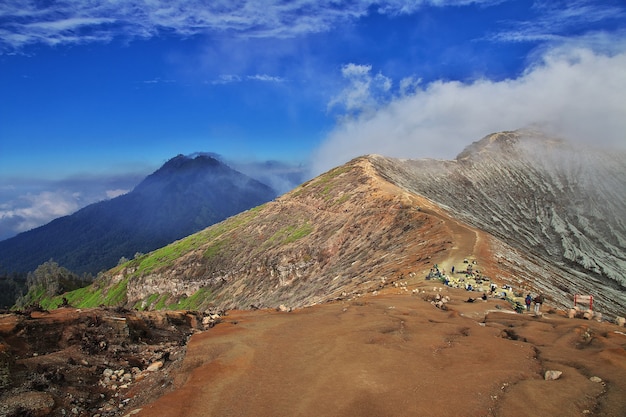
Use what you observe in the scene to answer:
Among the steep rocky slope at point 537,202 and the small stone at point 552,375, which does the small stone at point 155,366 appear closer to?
the small stone at point 552,375

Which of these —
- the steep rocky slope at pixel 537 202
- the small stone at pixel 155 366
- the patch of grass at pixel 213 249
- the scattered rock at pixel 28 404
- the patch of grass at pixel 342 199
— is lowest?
the steep rocky slope at pixel 537 202

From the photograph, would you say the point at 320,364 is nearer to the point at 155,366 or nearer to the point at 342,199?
the point at 155,366

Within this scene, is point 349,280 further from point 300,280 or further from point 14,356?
point 14,356

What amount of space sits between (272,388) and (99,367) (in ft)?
26.2

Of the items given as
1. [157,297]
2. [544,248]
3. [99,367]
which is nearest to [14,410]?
[99,367]

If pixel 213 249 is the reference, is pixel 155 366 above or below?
above

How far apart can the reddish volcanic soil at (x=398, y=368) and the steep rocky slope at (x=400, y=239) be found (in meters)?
18.9

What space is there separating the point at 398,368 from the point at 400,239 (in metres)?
51.1

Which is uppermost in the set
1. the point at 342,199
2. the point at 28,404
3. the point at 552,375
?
the point at 342,199

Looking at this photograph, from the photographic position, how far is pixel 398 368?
574 inches

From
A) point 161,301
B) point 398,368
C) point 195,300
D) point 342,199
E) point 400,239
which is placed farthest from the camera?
point 161,301

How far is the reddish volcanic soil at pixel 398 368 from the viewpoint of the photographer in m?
12.2

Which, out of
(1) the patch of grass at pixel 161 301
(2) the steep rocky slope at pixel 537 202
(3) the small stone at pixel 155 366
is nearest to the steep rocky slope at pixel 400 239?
(1) the patch of grass at pixel 161 301

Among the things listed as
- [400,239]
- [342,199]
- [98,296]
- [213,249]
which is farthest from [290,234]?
[98,296]
